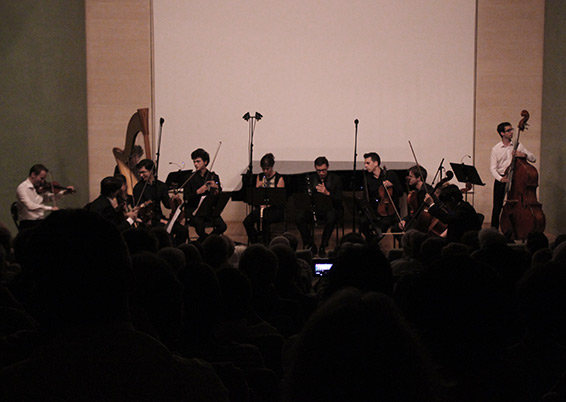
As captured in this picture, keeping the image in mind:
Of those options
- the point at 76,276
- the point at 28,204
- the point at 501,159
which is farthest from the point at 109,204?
the point at 76,276

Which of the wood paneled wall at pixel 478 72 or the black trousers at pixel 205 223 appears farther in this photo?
the wood paneled wall at pixel 478 72

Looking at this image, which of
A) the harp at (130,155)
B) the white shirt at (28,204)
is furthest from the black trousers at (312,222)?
the white shirt at (28,204)

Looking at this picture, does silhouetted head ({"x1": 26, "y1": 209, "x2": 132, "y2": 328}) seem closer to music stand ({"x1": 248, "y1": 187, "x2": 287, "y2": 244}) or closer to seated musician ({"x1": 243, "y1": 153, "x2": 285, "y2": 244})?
music stand ({"x1": 248, "y1": 187, "x2": 287, "y2": 244})

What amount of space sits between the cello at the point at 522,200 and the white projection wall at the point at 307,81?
243 cm

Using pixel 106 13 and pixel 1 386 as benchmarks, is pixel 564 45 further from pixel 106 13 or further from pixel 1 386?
pixel 1 386

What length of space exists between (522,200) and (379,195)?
1.56 m

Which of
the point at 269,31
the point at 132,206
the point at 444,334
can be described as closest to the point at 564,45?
the point at 269,31

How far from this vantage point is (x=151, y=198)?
767 centimetres

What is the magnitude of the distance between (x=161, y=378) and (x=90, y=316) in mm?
155

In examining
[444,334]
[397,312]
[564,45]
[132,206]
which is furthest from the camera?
[564,45]

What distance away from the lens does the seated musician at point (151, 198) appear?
23.5ft

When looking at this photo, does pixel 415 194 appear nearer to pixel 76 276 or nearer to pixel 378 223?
pixel 378 223

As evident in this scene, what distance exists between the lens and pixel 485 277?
1.74m

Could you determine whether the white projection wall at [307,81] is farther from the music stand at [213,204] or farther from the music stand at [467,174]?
the music stand at [213,204]
